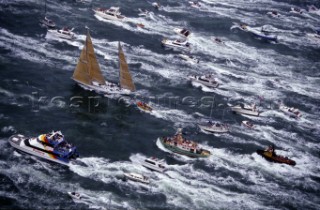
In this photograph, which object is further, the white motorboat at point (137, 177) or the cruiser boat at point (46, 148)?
the cruiser boat at point (46, 148)

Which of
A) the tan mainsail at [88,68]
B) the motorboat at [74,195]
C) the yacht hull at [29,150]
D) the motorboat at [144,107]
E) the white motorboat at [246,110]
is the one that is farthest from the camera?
the white motorboat at [246,110]

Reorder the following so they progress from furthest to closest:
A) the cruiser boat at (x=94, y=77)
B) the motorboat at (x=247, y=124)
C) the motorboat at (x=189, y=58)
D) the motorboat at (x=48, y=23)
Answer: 1. the motorboat at (x=48, y=23)
2. the motorboat at (x=189, y=58)
3. the cruiser boat at (x=94, y=77)
4. the motorboat at (x=247, y=124)

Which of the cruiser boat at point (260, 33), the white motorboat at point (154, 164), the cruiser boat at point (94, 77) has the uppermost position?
the cruiser boat at point (260, 33)

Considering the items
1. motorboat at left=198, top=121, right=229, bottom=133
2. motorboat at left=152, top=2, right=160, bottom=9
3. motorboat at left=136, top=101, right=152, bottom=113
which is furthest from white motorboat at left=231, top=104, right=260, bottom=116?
motorboat at left=152, top=2, right=160, bottom=9

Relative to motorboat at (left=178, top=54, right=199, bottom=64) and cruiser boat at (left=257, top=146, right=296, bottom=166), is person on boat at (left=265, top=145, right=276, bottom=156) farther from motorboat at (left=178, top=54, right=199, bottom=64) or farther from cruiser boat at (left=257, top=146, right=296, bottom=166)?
motorboat at (left=178, top=54, right=199, bottom=64)

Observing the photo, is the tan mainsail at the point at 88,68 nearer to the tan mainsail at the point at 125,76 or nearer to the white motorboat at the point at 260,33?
the tan mainsail at the point at 125,76

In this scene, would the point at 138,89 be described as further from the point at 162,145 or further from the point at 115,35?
the point at 115,35

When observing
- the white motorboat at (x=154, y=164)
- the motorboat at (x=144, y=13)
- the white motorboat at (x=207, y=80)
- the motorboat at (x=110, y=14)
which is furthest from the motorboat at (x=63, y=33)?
the white motorboat at (x=154, y=164)
